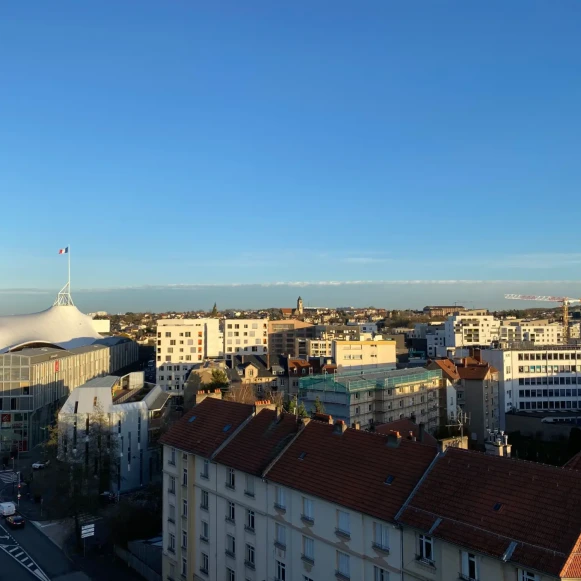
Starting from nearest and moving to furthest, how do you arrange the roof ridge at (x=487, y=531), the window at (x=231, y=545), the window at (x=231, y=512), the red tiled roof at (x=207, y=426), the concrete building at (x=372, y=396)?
1. the roof ridge at (x=487, y=531)
2. the window at (x=231, y=545)
3. the window at (x=231, y=512)
4. the red tiled roof at (x=207, y=426)
5. the concrete building at (x=372, y=396)

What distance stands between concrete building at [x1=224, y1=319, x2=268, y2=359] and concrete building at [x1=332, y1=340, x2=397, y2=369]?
2313cm

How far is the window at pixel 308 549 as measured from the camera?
17406mm

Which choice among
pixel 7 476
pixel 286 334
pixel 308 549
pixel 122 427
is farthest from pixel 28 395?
pixel 286 334

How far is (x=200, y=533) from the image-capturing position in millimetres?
22516

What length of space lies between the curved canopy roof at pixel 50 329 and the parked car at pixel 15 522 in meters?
45.6

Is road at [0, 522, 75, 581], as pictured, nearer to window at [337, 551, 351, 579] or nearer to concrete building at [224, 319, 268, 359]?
window at [337, 551, 351, 579]

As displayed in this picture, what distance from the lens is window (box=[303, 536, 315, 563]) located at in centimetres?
1741

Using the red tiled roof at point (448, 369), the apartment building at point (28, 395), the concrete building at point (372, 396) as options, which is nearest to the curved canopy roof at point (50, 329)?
the apartment building at point (28, 395)

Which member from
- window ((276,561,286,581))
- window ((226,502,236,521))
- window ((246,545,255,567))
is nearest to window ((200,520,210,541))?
window ((226,502,236,521))

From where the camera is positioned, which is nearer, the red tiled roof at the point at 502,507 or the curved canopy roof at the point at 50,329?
the red tiled roof at the point at 502,507

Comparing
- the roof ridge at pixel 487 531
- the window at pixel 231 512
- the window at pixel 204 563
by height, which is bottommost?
the window at pixel 204 563

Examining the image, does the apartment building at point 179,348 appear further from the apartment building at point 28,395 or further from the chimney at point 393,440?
the chimney at point 393,440

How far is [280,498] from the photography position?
1867 centimetres

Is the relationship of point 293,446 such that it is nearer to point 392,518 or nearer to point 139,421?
point 392,518
